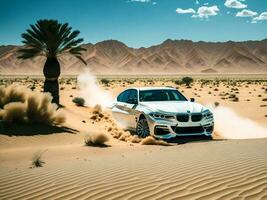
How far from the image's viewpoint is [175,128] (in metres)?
12.0

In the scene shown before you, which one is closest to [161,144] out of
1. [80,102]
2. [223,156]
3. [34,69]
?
[223,156]

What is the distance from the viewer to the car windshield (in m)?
13.6

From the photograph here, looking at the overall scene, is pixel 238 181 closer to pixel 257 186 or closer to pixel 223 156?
pixel 257 186

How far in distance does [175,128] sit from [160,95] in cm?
206

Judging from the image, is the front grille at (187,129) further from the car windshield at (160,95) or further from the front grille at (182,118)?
the car windshield at (160,95)

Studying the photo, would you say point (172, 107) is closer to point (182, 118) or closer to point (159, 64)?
point (182, 118)

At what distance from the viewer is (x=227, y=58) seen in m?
195

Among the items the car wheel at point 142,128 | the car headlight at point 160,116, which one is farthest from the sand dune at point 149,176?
the car wheel at point 142,128

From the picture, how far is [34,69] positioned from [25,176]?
181138 millimetres

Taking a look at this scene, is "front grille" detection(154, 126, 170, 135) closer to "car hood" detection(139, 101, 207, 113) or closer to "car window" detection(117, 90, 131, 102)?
"car hood" detection(139, 101, 207, 113)

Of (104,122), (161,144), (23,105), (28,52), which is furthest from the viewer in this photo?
(28,52)

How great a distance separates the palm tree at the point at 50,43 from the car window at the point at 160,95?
9610 millimetres

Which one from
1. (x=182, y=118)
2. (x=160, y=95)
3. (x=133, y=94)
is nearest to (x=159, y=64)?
A: (x=133, y=94)

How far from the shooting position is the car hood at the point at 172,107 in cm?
1217
